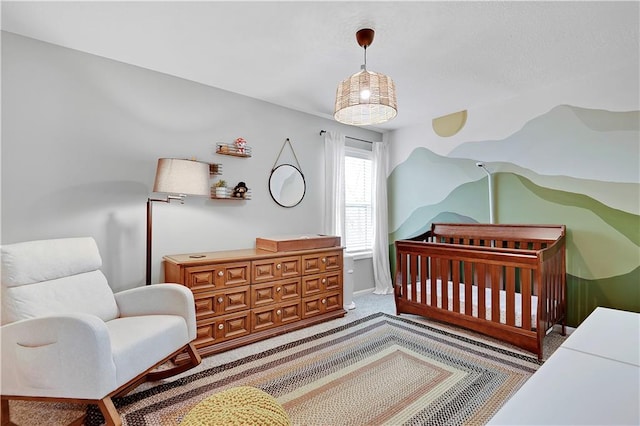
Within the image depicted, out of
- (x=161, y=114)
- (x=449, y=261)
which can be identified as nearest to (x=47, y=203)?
(x=161, y=114)

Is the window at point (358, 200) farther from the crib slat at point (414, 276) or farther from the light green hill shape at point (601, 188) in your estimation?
the light green hill shape at point (601, 188)

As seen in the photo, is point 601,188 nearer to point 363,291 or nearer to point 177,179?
point 363,291

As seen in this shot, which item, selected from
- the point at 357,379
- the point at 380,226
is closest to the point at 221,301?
the point at 357,379

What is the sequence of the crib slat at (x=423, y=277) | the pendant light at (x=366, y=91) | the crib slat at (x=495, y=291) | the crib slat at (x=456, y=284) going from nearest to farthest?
the pendant light at (x=366, y=91)
the crib slat at (x=495, y=291)
the crib slat at (x=456, y=284)
the crib slat at (x=423, y=277)

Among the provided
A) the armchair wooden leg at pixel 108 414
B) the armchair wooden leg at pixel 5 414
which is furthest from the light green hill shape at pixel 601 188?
the armchair wooden leg at pixel 5 414

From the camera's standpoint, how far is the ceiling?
1.85 metres

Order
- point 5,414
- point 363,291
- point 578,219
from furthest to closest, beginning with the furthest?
1. point 363,291
2. point 578,219
3. point 5,414

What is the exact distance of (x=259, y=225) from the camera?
10.8ft

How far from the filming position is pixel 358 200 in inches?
168

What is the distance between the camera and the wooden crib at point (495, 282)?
2.38m

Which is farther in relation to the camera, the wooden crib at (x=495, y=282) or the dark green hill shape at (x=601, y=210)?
the dark green hill shape at (x=601, y=210)

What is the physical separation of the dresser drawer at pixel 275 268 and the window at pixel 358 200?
132 centimetres

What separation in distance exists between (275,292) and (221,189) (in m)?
1.08

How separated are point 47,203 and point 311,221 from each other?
7.87 feet
